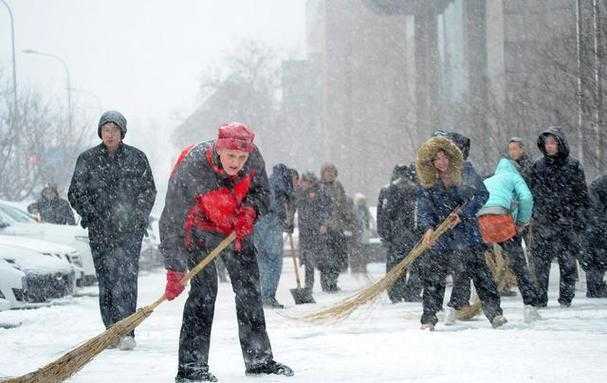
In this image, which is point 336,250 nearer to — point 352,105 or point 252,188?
point 252,188

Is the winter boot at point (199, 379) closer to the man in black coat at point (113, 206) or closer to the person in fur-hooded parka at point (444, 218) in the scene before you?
the man in black coat at point (113, 206)

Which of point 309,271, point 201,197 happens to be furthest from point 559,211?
point 201,197

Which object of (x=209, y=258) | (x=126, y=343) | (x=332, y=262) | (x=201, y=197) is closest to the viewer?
(x=209, y=258)

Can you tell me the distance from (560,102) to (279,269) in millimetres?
10024

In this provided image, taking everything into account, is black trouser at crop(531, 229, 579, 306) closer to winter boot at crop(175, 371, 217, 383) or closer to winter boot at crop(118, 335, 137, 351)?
winter boot at crop(118, 335, 137, 351)

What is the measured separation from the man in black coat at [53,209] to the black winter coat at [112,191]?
37.5 feet

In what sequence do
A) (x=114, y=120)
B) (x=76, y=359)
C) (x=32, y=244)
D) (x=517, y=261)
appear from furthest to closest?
(x=32, y=244), (x=517, y=261), (x=114, y=120), (x=76, y=359)

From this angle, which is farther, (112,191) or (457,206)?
(457,206)

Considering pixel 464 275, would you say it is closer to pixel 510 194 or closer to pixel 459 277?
pixel 459 277

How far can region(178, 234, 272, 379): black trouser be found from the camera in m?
6.88

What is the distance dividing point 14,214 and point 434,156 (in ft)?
34.3

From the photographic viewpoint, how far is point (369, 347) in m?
8.45

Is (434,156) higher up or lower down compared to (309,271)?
higher up

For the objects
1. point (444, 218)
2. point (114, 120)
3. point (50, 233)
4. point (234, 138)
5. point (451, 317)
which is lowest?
point (451, 317)
